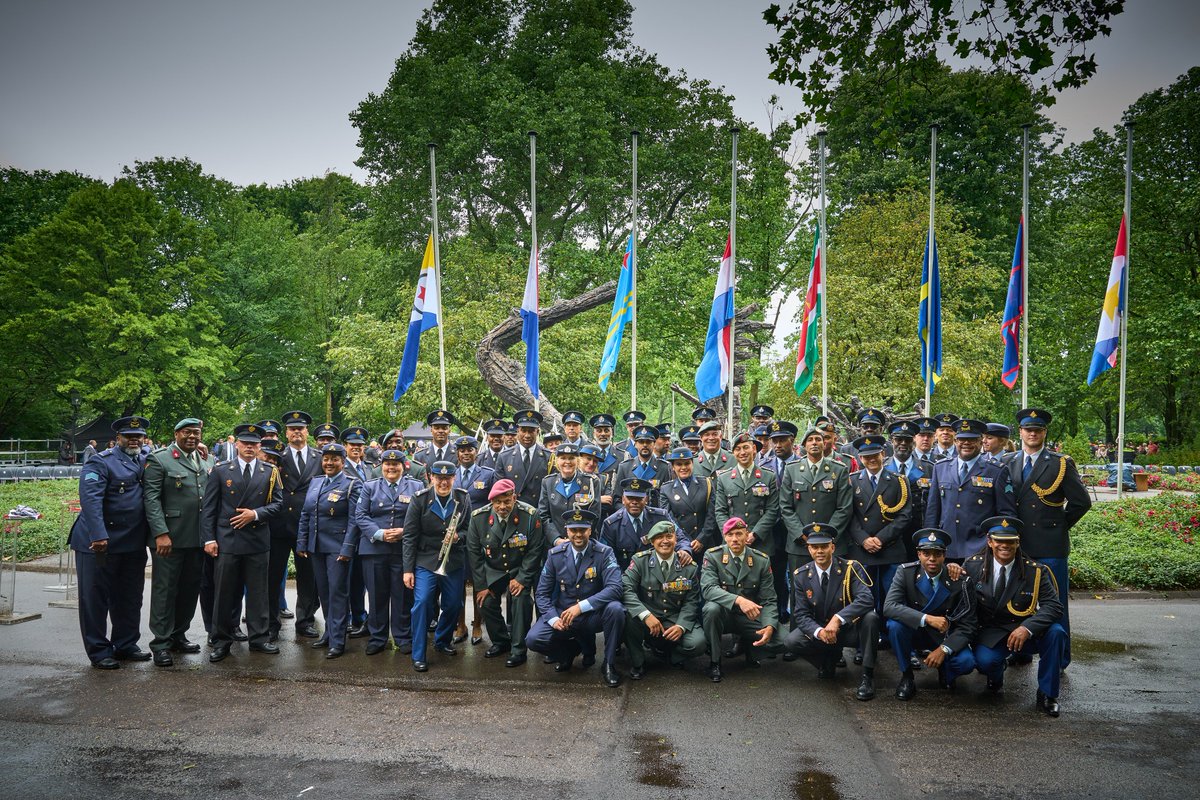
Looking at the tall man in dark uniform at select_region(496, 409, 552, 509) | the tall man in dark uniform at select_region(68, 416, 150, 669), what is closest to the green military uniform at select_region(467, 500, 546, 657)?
the tall man in dark uniform at select_region(496, 409, 552, 509)

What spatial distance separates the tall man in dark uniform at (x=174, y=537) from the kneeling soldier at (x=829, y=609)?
18.7 feet

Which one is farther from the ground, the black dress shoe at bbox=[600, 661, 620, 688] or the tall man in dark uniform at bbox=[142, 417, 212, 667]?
the tall man in dark uniform at bbox=[142, 417, 212, 667]

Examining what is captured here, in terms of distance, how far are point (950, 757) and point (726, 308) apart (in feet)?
29.5

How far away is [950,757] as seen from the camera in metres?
5.17

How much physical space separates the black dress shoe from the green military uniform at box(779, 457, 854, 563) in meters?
2.25

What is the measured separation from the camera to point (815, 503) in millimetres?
7926

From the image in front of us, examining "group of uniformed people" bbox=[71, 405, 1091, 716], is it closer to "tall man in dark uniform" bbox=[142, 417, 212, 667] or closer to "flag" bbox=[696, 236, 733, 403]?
→ "tall man in dark uniform" bbox=[142, 417, 212, 667]

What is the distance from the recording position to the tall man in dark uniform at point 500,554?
757cm

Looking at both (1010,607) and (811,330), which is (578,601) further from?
(811,330)

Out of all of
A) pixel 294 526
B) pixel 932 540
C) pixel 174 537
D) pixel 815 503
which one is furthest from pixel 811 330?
pixel 174 537

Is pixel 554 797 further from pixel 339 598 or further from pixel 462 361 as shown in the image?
pixel 462 361

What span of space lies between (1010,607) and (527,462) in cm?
Result: 531

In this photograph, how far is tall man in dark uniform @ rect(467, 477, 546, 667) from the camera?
24.8 feet

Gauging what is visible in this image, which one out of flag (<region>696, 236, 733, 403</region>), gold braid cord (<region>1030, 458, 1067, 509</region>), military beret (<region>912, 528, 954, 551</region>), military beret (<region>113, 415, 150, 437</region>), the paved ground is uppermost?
flag (<region>696, 236, 733, 403</region>)
